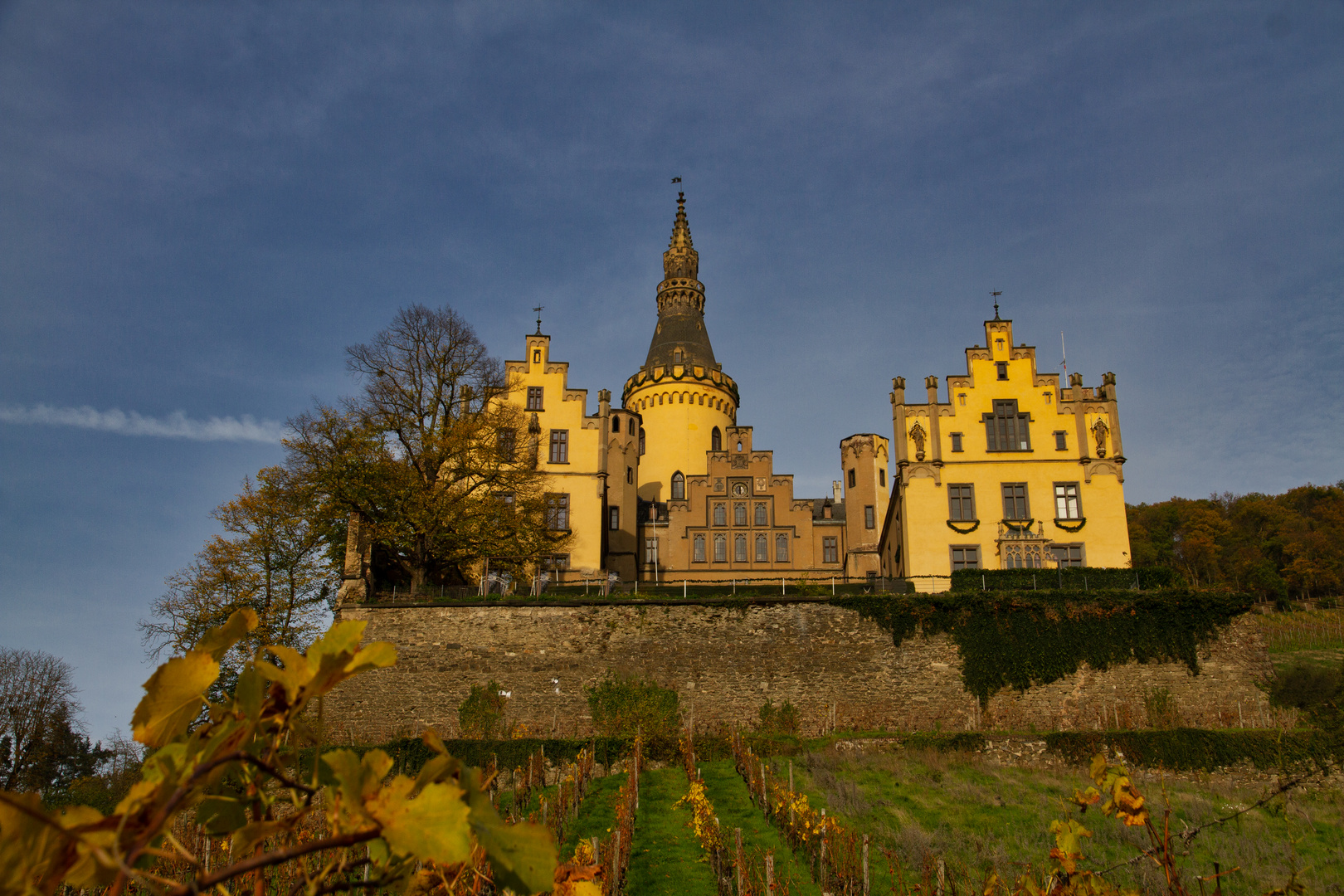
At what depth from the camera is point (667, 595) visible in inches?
1144

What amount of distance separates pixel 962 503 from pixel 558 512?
53.2ft

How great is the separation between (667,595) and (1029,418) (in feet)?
52.5

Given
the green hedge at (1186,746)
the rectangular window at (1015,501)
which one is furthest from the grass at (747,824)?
the rectangular window at (1015,501)

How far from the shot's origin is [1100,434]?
33406 millimetres

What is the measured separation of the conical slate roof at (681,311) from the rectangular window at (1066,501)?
75.5 feet

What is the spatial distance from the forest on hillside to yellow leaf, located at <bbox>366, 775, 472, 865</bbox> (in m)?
63.6

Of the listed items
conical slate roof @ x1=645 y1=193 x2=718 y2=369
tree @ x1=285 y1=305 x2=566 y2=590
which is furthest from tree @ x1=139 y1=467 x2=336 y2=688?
conical slate roof @ x1=645 y1=193 x2=718 y2=369

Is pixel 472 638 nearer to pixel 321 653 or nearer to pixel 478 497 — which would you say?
pixel 478 497

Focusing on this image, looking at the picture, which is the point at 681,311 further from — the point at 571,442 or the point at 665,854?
the point at 665,854

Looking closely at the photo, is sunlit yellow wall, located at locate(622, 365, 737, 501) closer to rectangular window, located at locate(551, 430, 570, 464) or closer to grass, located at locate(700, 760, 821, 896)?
rectangular window, located at locate(551, 430, 570, 464)

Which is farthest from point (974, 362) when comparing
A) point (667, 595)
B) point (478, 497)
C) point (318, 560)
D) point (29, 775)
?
point (29, 775)

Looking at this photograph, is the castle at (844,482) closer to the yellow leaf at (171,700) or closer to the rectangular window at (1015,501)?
the rectangular window at (1015,501)

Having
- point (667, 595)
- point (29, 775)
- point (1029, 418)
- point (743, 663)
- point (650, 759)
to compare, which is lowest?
point (29, 775)

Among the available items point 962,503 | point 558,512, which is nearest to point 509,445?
point 558,512
